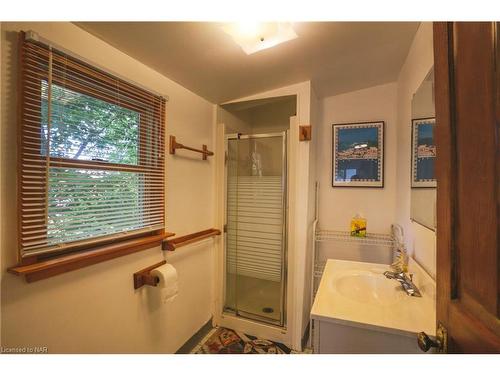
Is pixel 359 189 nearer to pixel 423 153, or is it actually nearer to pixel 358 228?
pixel 358 228

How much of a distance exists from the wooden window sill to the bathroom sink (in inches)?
44.3

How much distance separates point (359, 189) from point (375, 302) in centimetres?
120

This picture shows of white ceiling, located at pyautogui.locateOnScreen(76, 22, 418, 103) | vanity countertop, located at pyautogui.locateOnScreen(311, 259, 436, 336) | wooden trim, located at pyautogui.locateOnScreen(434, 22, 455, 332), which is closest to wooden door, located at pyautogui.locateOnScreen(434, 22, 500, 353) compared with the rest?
wooden trim, located at pyautogui.locateOnScreen(434, 22, 455, 332)

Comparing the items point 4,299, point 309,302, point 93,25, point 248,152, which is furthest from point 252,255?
point 93,25

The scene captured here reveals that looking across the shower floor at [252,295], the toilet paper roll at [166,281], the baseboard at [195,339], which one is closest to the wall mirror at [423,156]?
the shower floor at [252,295]

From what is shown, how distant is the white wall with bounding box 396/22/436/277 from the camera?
1.16 meters

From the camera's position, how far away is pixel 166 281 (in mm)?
1406

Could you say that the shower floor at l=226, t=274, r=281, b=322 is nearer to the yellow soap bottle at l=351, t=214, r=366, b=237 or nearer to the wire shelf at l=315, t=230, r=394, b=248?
the wire shelf at l=315, t=230, r=394, b=248

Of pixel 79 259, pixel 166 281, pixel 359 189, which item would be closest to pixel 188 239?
pixel 166 281

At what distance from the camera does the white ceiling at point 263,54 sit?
1.15 m

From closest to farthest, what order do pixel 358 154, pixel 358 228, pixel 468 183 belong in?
pixel 468 183 → pixel 358 228 → pixel 358 154

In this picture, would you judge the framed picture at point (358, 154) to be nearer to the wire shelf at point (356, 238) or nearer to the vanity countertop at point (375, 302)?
the wire shelf at point (356, 238)

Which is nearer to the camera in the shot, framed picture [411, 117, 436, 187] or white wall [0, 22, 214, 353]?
white wall [0, 22, 214, 353]
